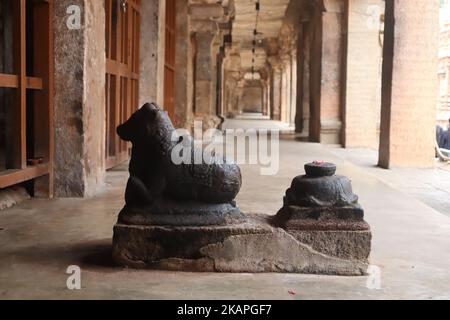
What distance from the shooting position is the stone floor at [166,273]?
9.61 ft

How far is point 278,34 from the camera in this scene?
2516 centimetres

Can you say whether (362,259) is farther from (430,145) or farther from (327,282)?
(430,145)

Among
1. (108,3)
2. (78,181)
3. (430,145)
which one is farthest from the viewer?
(430,145)

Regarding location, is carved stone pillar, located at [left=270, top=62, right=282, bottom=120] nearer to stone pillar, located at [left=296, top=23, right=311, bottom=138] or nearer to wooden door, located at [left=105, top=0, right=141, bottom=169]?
stone pillar, located at [left=296, top=23, right=311, bottom=138]

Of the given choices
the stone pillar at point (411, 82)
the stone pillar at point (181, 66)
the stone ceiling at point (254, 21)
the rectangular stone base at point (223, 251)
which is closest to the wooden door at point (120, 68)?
the stone pillar at point (411, 82)

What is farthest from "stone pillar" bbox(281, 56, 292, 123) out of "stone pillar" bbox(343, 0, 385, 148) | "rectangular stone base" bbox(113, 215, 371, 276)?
"rectangular stone base" bbox(113, 215, 371, 276)

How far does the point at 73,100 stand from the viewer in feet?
17.9

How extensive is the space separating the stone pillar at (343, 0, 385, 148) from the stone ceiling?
4840 mm

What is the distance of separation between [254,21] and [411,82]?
12784 millimetres

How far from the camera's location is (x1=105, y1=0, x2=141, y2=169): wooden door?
7.47 m

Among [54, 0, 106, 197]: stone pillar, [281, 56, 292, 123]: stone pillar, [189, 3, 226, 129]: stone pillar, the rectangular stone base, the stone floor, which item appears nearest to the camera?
the stone floor

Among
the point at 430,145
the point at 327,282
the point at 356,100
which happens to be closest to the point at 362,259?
the point at 327,282
